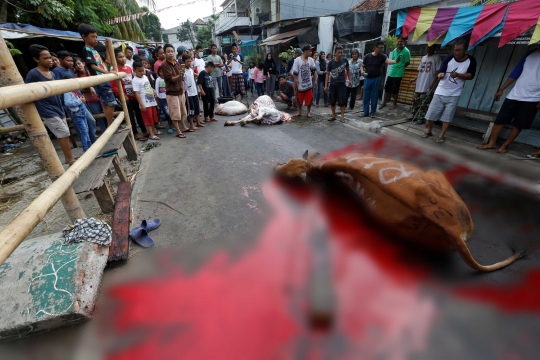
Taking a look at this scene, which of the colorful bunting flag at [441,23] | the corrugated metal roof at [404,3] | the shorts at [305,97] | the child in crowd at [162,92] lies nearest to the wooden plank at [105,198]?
the child in crowd at [162,92]

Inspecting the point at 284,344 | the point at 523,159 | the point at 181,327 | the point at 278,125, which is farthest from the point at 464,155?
the point at 181,327

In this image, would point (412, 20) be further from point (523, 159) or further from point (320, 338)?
point (320, 338)

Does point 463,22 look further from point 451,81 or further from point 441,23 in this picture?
point 451,81

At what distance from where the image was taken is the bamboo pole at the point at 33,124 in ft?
5.66

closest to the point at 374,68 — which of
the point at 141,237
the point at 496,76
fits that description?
the point at 496,76

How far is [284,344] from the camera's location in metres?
1.53

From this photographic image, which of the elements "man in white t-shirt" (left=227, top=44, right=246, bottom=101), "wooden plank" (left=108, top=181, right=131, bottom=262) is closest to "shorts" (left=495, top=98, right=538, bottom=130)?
"wooden plank" (left=108, top=181, right=131, bottom=262)

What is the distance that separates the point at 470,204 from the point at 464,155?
6.03 feet

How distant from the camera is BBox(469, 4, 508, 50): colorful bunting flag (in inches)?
158

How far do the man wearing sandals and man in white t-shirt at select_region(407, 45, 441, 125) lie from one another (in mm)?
636

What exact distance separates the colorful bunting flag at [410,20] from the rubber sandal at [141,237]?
648cm

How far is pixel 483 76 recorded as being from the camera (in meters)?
5.29

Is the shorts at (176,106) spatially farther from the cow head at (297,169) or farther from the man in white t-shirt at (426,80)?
the man in white t-shirt at (426,80)

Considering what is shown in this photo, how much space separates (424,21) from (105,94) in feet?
21.1
